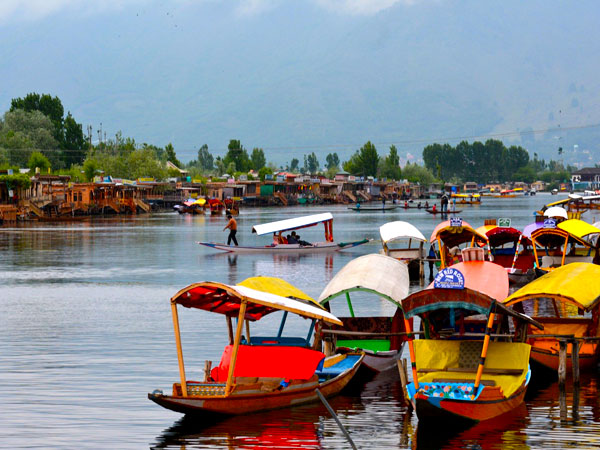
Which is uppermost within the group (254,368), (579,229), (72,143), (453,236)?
(72,143)

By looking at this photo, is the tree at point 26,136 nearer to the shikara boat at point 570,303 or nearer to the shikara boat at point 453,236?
the shikara boat at point 453,236

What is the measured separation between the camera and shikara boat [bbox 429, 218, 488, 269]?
3803cm

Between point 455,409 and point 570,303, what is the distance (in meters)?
5.61

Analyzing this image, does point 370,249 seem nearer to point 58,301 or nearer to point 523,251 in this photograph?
point 523,251

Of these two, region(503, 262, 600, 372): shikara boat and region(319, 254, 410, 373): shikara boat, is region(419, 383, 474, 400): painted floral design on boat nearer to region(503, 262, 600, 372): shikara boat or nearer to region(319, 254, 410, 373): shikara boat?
region(503, 262, 600, 372): shikara boat

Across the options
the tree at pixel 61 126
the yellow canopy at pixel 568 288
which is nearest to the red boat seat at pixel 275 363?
the yellow canopy at pixel 568 288

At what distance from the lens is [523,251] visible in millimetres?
43625

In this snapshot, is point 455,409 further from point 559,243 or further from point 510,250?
point 510,250

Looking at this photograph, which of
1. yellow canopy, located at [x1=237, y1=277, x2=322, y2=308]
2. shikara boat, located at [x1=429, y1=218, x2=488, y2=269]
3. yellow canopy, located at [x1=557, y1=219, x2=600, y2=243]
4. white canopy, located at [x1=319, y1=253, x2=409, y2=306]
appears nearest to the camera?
yellow canopy, located at [x1=237, y1=277, x2=322, y2=308]

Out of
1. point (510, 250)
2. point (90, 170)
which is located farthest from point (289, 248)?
point (90, 170)

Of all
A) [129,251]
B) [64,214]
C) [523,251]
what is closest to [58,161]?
[64,214]

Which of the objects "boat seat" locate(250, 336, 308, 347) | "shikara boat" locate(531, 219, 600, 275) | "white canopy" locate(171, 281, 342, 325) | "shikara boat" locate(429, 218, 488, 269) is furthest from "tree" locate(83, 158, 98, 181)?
"boat seat" locate(250, 336, 308, 347)

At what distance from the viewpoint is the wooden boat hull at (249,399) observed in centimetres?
1612

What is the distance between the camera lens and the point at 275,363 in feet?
58.8
